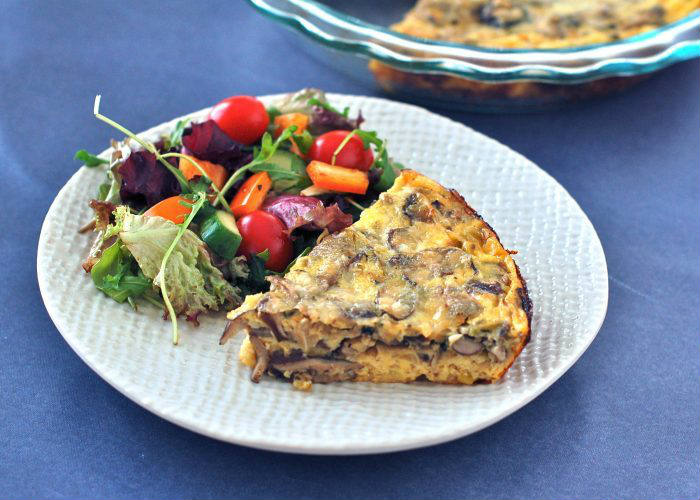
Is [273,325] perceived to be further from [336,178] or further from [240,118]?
[240,118]

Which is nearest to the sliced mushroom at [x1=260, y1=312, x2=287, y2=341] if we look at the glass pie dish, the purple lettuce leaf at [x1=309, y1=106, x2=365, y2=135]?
the purple lettuce leaf at [x1=309, y1=106, x2=365, y2=135]

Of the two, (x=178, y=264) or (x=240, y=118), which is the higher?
(x=240, y=118)

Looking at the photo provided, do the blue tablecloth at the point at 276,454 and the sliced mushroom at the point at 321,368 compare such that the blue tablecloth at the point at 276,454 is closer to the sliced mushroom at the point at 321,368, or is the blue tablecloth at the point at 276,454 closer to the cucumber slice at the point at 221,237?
the sliced mushroom at the point at 321,368

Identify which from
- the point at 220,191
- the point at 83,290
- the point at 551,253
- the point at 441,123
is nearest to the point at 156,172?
the point at 220,191

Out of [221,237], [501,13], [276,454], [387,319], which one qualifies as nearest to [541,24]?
[501,13]

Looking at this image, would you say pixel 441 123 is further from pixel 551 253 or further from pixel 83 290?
pixel 83 290
